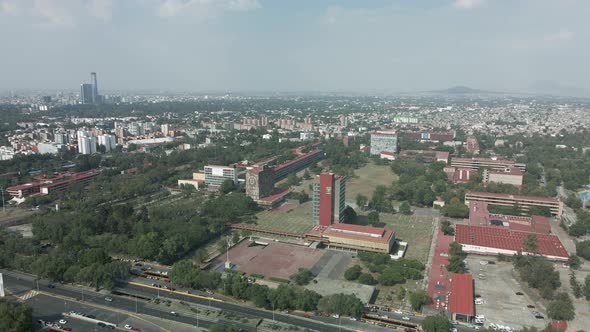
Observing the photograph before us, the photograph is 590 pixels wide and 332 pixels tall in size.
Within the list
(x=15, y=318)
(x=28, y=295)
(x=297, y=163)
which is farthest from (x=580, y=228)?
(x=28, y=295)

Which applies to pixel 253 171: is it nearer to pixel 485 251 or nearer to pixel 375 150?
pixel 485 251

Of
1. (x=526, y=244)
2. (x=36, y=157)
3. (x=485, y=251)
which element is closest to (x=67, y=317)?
(x=485, y=251)

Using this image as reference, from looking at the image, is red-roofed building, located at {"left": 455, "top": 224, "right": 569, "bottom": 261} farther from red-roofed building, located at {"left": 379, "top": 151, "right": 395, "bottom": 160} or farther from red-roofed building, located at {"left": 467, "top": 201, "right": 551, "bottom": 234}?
red-roofed building, located at {"left": 379, "top": 151, "right": 395, "bottom": 160}

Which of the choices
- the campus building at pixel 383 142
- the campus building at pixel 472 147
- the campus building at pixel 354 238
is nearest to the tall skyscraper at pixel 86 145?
the campus building at pixel 383 142

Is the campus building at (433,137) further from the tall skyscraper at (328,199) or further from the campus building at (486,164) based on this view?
the tall skyscraper at (328,199)

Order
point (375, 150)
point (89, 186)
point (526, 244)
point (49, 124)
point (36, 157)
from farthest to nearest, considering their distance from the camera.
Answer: point (49, 124) → point (375, 150) → point (36, 157) → point (89, 186) → point (526, 244)

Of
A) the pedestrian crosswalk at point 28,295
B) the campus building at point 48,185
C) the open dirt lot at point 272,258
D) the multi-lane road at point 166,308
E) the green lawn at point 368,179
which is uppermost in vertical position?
the campus building at point 48,185
